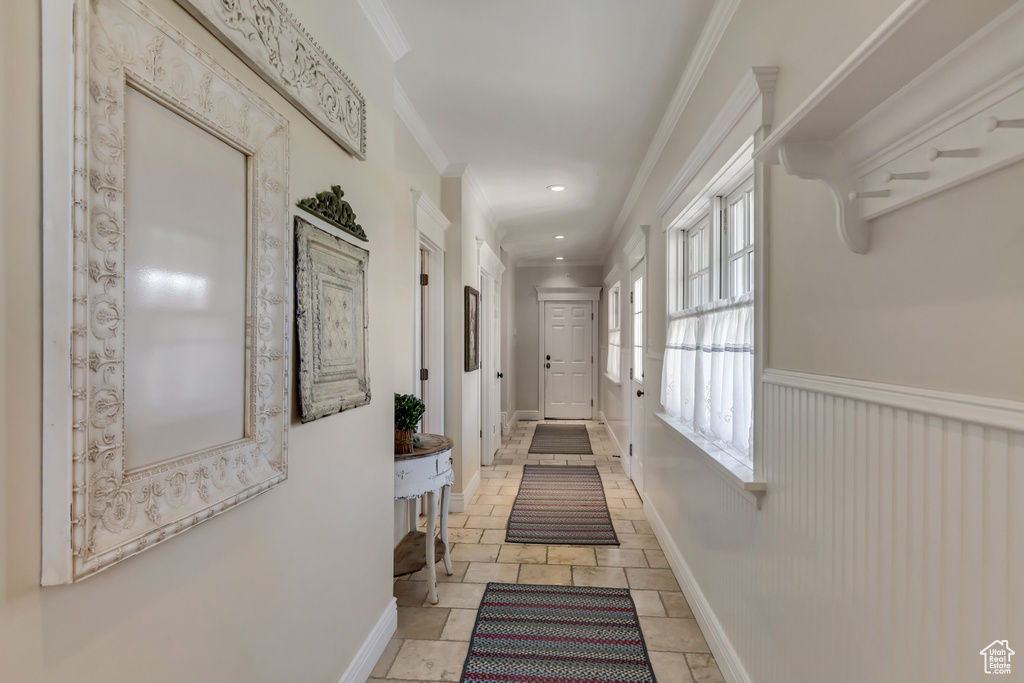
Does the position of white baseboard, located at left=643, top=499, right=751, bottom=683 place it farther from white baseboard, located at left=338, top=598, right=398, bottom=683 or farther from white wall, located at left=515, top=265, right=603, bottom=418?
white wall, located at left=515, top=265, right=603, bottom=418

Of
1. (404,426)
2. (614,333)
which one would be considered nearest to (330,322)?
(404,426)

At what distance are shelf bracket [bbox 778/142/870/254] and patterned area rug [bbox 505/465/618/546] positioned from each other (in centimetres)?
265

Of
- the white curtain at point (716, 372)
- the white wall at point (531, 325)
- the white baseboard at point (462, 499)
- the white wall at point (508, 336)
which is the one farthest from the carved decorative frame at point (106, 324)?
the white wall at point (531, 325)

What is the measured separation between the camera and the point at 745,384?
6.21ft

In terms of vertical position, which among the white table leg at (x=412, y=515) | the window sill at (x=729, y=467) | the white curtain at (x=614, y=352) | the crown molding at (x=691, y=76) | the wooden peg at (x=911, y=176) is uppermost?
the crown molding at (x=691, y=76)

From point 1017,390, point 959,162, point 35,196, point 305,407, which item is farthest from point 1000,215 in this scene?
point 305,407

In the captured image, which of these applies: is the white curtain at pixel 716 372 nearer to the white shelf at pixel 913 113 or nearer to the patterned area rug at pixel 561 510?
the white shelf at pixel 913 113

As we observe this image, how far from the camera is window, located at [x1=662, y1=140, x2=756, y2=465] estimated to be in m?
1.92

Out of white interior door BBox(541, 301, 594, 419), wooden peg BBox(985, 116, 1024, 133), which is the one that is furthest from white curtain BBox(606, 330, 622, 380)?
wooden peg BBox(985, 116, 1024, 133)

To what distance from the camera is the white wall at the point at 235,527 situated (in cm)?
71

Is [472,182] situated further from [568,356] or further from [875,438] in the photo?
[568,356]

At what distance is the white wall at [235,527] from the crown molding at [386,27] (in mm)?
44

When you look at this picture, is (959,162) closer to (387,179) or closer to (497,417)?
(387,179)

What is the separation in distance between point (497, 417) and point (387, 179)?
4.05 meters
